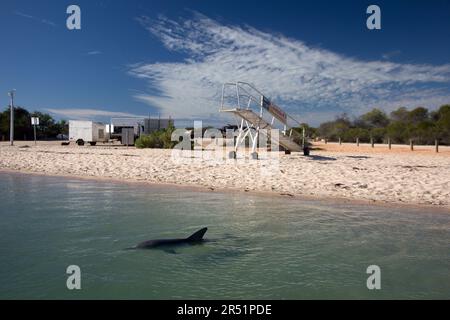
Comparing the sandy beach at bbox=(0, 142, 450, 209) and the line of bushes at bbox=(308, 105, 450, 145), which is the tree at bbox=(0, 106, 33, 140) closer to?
the sandy beach at bbox=(0, 142, 450, 209)

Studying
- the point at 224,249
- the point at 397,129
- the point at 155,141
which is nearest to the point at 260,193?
the point at 224,249

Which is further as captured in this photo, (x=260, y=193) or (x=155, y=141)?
(x=155, y=141)

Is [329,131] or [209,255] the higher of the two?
[329,131]

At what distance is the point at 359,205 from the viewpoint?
35.0 ft

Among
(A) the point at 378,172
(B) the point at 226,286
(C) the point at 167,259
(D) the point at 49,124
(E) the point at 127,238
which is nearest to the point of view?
(B) the point at 226,286

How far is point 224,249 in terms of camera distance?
6.61 meters

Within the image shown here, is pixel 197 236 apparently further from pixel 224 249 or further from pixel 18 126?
pixel 18 126

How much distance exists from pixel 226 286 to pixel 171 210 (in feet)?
15.6

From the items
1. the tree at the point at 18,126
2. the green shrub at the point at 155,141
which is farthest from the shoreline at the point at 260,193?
the tree at the point at 18,126

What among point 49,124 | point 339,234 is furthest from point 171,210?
point 49,124

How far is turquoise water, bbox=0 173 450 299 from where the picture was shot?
511 cm

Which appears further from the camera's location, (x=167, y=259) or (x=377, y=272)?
(x=167, y=259)

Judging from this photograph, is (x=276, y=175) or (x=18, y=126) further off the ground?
(x=18, y=126)
